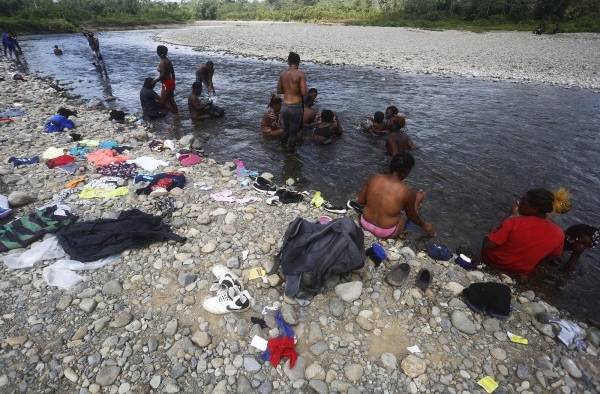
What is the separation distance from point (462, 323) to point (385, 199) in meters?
2.13

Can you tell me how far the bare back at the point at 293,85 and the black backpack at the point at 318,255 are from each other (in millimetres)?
5123

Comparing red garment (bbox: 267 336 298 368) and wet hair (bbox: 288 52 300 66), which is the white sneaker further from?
wet hair (bbox: 288 52 300 66)

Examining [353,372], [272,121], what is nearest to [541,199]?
[353,372]

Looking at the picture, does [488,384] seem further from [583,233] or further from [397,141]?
[397,141]

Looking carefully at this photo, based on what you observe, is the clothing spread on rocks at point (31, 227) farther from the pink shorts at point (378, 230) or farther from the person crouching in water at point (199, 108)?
the person crouching in water at point (199, 108)

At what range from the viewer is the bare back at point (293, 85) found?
340 inches

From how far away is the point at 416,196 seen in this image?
547cm

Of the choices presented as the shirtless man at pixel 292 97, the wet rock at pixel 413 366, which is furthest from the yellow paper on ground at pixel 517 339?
the shirtless man at pixel 292 97

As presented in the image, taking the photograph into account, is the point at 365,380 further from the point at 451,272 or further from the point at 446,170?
the point at 446,170

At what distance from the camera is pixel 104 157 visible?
830 cm

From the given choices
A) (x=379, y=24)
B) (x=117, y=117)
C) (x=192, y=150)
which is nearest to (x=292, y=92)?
(x=192, y=150)

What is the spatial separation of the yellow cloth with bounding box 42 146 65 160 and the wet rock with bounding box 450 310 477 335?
938 centimetres

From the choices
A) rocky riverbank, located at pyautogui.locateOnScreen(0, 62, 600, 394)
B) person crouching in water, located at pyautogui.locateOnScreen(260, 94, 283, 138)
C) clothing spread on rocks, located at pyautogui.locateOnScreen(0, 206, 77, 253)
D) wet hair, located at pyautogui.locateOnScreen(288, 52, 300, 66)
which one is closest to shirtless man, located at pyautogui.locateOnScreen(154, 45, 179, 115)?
person crouching in water, located at pyautogui.locateOnScreen(260, 94, 283, 138)

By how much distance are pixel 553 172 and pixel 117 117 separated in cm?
1402
